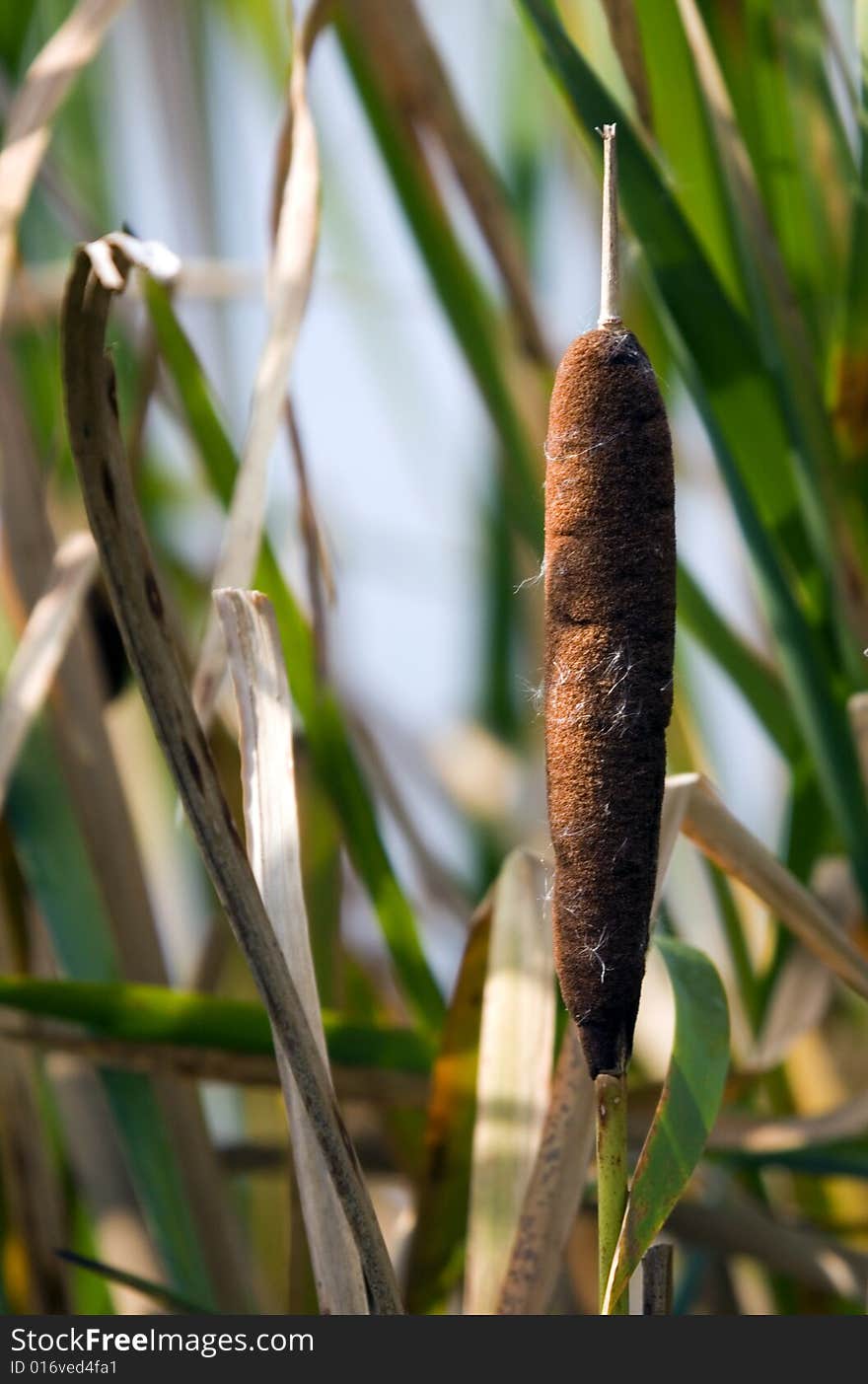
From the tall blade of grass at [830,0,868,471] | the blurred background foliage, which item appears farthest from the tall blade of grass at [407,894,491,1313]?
the tall blade of grass at [830,0,868,471]

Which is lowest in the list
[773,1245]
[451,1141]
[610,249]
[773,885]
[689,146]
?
[773,1245]

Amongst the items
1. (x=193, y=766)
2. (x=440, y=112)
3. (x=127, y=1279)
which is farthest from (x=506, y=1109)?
(x=440, y=112)

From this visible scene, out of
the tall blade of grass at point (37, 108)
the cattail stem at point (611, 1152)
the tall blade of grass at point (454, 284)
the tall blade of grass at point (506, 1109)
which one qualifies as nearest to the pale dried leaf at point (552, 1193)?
the tall blade of grass at point (506, 1109)

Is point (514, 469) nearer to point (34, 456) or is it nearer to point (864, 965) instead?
point (34, 456)

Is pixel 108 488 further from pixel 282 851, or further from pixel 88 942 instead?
pixel 88 942

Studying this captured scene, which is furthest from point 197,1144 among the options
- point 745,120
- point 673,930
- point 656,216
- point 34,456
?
point 745,120

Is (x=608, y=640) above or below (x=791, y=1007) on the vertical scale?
above
